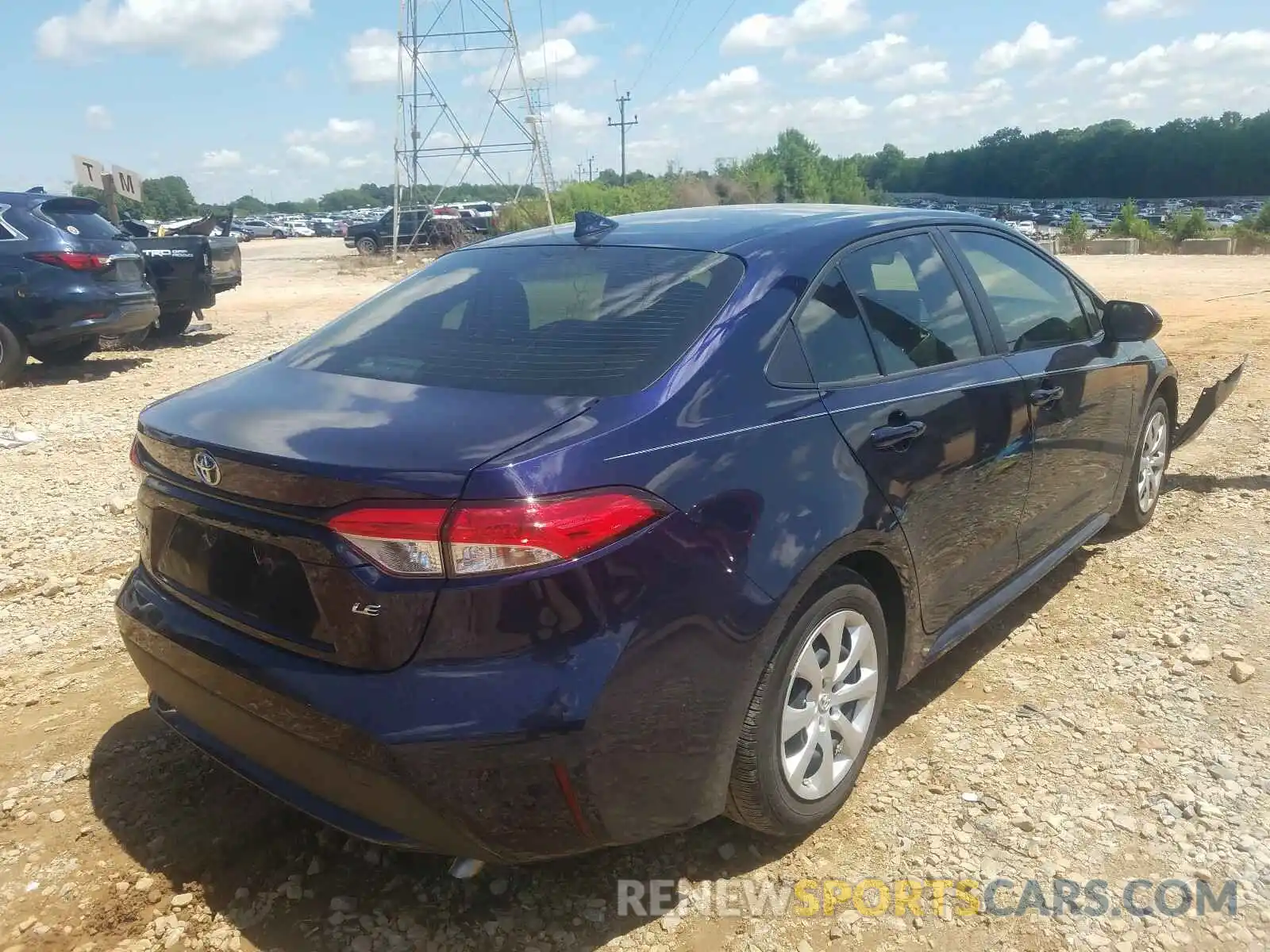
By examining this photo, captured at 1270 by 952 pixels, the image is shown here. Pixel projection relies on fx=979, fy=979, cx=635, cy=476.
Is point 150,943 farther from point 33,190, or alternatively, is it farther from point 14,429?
point 33,190

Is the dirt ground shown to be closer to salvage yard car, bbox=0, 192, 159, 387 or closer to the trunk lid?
the trunk lid

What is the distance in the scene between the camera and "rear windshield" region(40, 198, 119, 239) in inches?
378

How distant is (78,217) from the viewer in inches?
389

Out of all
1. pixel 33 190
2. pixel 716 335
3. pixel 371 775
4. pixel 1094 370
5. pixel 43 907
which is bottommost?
pixel 43 907

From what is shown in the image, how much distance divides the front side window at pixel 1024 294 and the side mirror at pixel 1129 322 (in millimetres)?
96

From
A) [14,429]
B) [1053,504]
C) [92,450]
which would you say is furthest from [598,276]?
[14,429]

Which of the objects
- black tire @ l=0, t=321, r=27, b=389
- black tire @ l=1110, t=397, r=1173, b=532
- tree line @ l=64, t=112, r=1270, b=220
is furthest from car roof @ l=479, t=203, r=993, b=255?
tree line @ l=64, t=112, r=1270, b=220

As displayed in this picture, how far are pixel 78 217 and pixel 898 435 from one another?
988cm

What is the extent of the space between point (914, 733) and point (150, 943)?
2252 mm

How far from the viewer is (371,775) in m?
2.01

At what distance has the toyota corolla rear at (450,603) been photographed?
195cm

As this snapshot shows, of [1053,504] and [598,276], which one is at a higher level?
[598,276]

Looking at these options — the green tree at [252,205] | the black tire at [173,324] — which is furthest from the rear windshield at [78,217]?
the green tree at [252,205]

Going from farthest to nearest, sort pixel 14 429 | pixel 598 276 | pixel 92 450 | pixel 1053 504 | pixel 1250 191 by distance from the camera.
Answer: pixel 1250 191 → pixel 14 429 → pixel 92 450 → pixel 1053 504 → pixel 598 276
